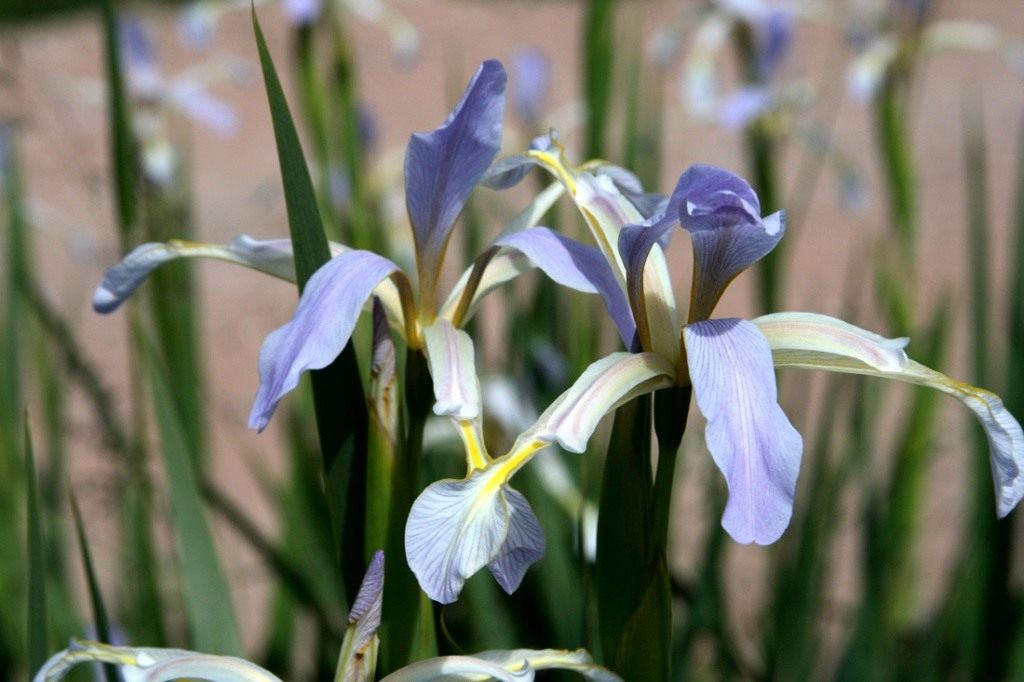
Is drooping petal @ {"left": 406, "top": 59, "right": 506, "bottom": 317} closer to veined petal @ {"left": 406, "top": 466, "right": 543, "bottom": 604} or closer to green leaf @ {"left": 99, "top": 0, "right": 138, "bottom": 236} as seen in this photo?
veined petal @ {"left": 406, "top": 466, "right": 543, "bottom": 604}

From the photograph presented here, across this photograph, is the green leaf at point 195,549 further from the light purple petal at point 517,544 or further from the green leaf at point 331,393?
the light purple petal at point 517,544

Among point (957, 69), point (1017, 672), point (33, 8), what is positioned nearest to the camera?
point (1017, 672)

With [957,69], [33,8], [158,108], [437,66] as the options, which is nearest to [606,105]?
[158,108]

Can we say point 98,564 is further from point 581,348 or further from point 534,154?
point 534,154

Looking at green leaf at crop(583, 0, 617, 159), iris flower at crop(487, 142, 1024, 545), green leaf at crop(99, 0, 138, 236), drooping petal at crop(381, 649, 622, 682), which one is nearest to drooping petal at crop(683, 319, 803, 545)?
iris flower at crop(487, 142, 1024, 545)

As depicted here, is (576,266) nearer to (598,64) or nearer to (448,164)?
(448,164)
